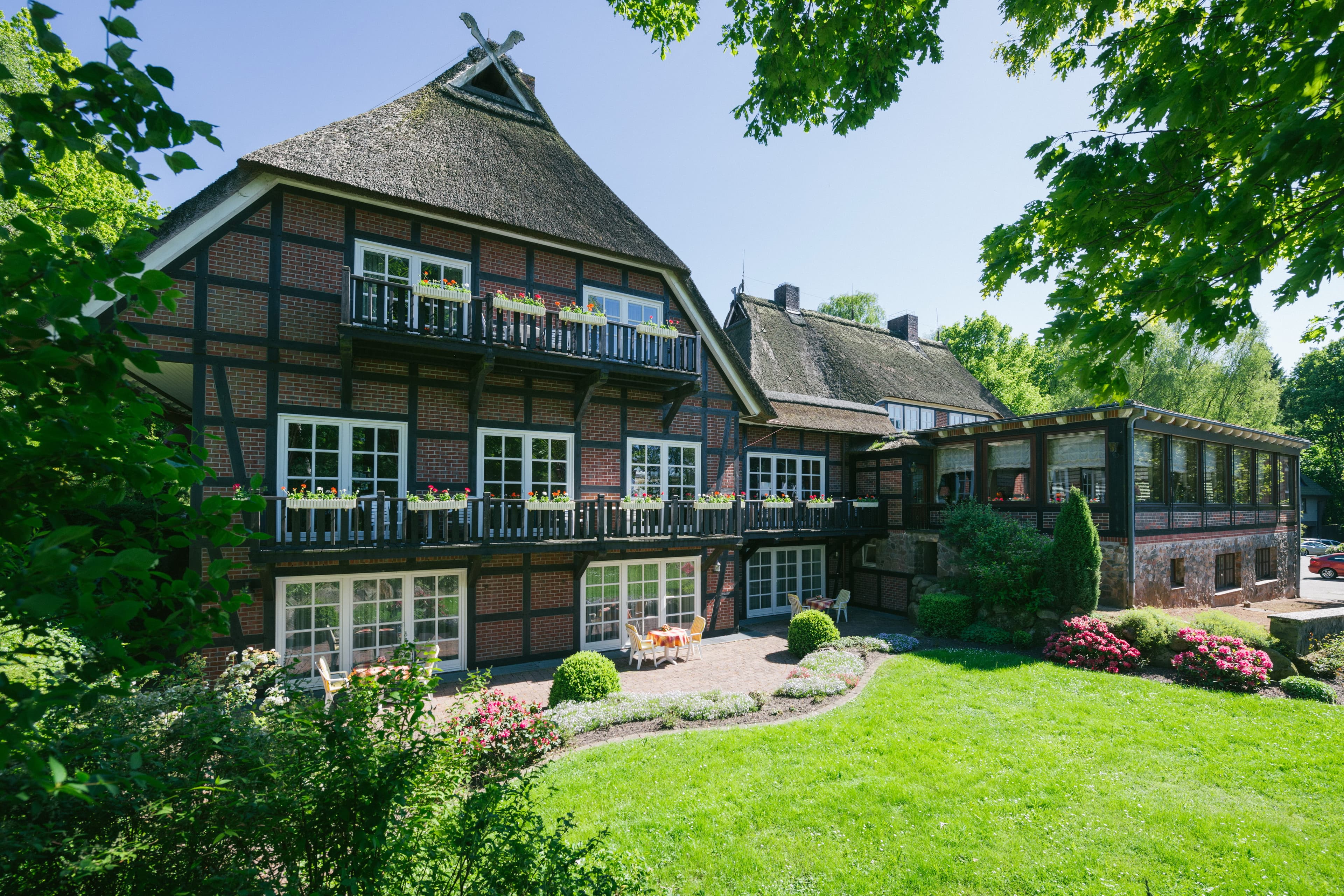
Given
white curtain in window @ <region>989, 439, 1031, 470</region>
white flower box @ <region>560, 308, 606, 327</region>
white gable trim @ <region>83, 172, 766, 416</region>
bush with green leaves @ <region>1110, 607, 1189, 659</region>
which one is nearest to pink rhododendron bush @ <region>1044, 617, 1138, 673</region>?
bush with green leaves @ <region>1110, 607, 1189, 659</region>

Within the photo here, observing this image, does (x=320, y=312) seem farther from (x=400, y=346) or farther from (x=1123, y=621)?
(x=1123, y=621)

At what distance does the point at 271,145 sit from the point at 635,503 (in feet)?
27.8

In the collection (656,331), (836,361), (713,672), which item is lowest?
(713,672)

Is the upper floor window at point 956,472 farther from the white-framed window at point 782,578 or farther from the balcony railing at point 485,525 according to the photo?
the balcony railing at point 485,525

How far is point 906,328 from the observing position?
25.9 m

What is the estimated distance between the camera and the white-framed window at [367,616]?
379 inches

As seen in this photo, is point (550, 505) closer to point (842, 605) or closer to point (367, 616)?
point (367, 616)

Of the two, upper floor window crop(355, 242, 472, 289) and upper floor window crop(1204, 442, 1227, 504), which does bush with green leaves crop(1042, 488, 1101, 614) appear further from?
upper floor window crop(355, 242, 472, 289)

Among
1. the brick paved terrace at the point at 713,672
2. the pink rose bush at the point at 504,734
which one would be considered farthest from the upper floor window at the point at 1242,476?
the pink rose bush at the point at 504,734

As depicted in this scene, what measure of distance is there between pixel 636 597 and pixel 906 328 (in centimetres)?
1880

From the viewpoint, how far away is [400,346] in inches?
393

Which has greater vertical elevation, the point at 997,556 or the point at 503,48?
the point at 503,48

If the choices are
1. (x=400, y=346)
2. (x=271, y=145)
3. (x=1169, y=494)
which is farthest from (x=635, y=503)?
(x=1169, y=494)

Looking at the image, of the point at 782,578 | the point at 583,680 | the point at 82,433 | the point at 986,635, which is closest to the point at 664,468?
the point at 583,680
